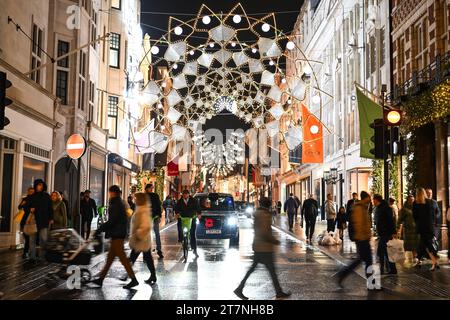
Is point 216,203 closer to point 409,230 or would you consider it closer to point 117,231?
point 409,230

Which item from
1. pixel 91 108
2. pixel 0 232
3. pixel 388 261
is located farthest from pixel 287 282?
pixel 91 108

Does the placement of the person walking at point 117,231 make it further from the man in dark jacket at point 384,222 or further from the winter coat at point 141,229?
the man in dark jacket at point 384,222

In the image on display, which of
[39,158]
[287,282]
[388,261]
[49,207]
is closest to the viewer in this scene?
[287,282]

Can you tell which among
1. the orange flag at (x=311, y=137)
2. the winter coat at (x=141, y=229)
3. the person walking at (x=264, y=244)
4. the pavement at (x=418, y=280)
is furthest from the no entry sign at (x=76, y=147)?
the orange flag at (x=311, y=137)

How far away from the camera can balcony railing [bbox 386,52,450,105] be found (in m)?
19.7

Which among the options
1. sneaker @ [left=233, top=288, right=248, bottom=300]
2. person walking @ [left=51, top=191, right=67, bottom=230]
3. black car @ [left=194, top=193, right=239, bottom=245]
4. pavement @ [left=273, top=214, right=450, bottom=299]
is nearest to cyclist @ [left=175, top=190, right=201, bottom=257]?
person walking @ [left=51, top=191, right=67, bottom=230]

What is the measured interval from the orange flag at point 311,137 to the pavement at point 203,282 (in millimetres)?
15963

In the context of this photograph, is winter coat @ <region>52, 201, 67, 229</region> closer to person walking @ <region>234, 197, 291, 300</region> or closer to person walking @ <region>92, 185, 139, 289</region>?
person walking @ <region>92, 185, 139, 289</region>

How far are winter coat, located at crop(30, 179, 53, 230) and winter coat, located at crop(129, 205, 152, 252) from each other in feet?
15.6

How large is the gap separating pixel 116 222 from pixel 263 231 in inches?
108

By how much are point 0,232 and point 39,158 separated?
12.7ft

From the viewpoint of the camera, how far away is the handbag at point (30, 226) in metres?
15.5
